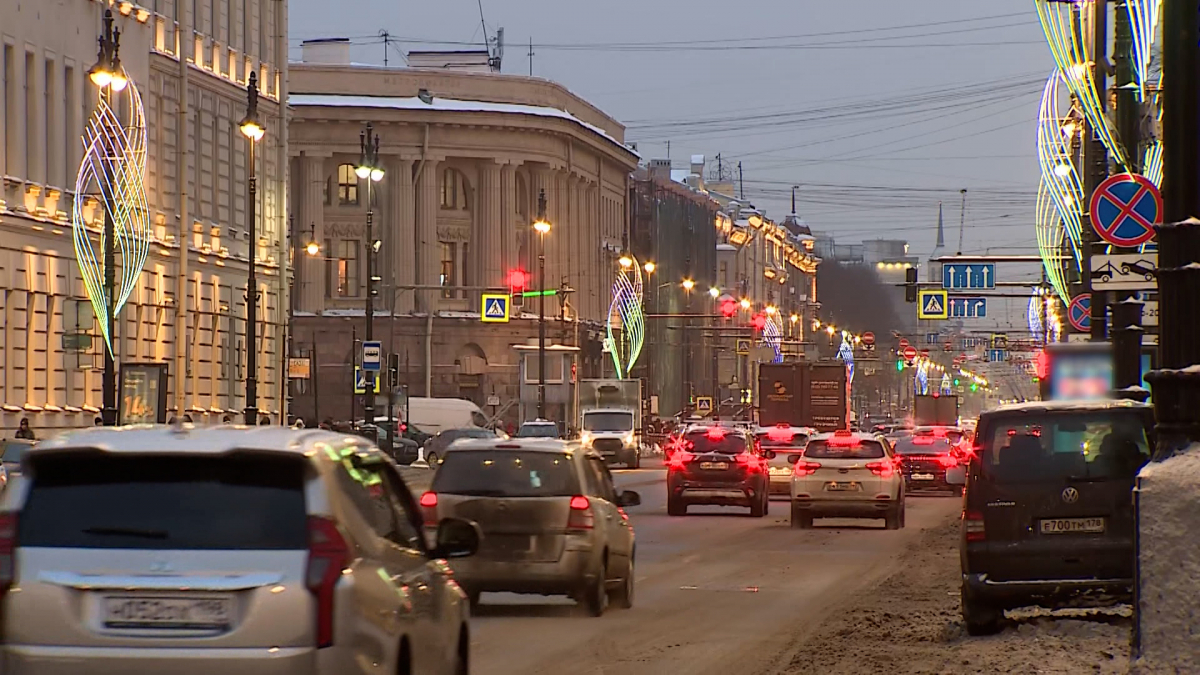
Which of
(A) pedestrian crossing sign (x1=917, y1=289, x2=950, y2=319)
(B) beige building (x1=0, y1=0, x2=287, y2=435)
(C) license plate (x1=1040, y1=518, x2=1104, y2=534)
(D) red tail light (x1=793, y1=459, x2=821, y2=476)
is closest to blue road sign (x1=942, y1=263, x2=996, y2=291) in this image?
(A) pedestrian crossing sign (x1=917, y1=289, x2=950, y2=319)

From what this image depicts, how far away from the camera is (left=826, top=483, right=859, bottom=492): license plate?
38.7 metres

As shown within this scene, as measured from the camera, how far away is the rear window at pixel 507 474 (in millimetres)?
20562

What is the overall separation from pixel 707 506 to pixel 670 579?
71.2ft

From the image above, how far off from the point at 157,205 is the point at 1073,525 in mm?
50105

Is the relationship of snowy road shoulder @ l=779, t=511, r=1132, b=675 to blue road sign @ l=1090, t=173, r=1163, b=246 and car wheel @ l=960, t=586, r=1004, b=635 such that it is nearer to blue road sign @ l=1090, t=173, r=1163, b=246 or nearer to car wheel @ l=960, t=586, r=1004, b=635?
car wheel @ l=960, t=586, r=1004, b=635

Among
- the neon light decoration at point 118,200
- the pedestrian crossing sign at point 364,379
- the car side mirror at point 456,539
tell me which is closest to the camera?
the car side mirror at point 456,539

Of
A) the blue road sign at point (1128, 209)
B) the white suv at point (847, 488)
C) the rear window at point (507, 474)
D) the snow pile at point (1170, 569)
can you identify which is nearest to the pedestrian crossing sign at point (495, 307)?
the white suv at point (847, 488)

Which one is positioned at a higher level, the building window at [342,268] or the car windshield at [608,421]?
the building window at [342,268]

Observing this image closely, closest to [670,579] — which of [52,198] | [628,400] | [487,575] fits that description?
[487,575]

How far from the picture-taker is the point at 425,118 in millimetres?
113000

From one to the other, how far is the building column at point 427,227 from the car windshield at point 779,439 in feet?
200

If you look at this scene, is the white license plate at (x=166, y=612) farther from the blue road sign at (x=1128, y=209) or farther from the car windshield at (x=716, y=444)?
the car windshield at (x=716, y=444)

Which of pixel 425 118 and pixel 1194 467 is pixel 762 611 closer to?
pixel 1194 467

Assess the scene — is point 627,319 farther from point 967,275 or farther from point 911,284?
point 911,284
